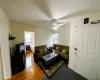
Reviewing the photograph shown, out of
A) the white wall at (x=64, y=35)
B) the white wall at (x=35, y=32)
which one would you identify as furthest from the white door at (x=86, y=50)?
the white wall at (x=35, y=32)

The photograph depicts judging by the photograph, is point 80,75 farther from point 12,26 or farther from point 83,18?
point 12,26

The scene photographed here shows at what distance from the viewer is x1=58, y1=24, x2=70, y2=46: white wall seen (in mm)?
4795

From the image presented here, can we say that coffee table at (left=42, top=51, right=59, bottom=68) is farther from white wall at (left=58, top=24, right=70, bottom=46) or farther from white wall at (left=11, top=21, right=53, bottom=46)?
white wall at (left=58, top=24, right=70, bottom=46)

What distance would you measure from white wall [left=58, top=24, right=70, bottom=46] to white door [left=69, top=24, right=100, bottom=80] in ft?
6.40

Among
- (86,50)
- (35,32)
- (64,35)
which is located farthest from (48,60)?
(64,35)

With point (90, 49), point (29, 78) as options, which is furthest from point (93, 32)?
point (29, 78)

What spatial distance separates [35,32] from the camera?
4711mm

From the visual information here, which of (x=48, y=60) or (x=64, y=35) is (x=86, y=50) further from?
(x=64, y=35)

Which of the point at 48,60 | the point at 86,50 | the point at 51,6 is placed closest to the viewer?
the point at 51,6

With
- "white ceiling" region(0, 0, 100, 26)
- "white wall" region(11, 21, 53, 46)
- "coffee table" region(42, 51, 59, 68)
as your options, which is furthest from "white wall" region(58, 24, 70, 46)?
"white ceiling" region(0, 0, 100, 26)

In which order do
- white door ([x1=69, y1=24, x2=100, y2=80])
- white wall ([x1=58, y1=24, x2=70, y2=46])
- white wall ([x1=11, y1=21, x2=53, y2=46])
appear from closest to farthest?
white door ([x1=69, y1=24, x2=100, y2=80]), white wall ([x1=11, y1=21, x2=53, y2=46]), white wall ([x1=58, y1=24, x2=70, y2=46])

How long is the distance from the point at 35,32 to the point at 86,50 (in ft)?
12.1

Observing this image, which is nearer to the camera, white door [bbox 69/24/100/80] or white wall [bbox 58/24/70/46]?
white door [bbox 69/24/100/80]

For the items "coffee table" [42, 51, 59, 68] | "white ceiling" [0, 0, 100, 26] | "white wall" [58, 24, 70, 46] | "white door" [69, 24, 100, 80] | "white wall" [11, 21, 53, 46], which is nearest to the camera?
"white ceiling" [0, 0, 100, 26]
